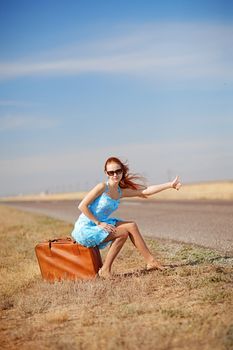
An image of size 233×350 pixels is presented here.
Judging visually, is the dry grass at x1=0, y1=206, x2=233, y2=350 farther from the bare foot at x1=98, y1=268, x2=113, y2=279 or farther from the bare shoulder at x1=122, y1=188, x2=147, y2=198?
the bare shoulder at x1=122, y1=188, x2=147, y2=198

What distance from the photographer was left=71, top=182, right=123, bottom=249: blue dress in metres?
8.02

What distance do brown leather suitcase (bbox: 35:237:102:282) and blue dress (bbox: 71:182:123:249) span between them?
0.35 ft

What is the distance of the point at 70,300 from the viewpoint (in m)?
6.77

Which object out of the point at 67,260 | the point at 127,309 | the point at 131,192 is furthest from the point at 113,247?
the point at 127,309

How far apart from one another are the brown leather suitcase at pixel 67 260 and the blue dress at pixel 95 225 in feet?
0.35

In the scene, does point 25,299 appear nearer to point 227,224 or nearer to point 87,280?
point 87,280

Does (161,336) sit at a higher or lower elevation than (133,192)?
lower

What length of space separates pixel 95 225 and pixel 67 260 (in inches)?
23.3

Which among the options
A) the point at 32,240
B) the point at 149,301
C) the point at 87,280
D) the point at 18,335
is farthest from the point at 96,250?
the point at 32,240

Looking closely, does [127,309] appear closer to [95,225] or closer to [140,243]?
[140,243]

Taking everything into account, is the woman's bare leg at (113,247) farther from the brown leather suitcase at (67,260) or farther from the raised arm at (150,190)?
the raised arm at (150,190)

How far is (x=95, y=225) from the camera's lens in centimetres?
821

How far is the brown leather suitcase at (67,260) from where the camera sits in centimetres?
803

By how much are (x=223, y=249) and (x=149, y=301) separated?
174 inches
